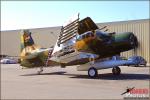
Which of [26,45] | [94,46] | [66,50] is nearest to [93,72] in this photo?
[94,46]

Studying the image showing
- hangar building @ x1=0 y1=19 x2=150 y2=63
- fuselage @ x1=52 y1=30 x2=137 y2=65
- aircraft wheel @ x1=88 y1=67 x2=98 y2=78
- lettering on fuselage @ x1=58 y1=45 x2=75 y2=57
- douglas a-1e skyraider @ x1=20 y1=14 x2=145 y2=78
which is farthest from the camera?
hangar building @ x1=0 y1=19 x2=150 y2=63

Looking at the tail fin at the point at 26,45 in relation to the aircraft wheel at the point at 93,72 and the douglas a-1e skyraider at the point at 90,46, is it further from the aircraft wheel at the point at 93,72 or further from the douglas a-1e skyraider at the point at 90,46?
the aircraft wheel at the point at 93,72

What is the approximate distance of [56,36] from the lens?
179 feet

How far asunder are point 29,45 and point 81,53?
6.96 meters

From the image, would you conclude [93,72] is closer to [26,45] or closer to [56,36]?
[26,45]

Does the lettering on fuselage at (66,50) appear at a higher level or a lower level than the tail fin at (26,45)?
lower

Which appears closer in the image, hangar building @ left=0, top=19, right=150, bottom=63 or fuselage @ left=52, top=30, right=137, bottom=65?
fuselage @ left=52, top=30, right=137, bottom=65

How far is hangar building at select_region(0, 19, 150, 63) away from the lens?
144 ft

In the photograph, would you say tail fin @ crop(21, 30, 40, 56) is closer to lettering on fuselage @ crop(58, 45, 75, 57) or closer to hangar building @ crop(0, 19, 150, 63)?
lettering on fuselage @ crop(58, 45, 75, 57)

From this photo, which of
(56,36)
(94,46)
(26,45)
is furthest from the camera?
(56,36)

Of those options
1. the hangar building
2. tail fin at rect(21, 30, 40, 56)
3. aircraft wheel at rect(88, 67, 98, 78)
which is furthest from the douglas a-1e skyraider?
the hangar building

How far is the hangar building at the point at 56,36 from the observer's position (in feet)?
144

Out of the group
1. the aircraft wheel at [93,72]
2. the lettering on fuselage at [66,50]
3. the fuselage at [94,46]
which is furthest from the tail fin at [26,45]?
the aircraft wheel at [93,72]

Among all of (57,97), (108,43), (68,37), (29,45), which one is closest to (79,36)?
(68,37)
